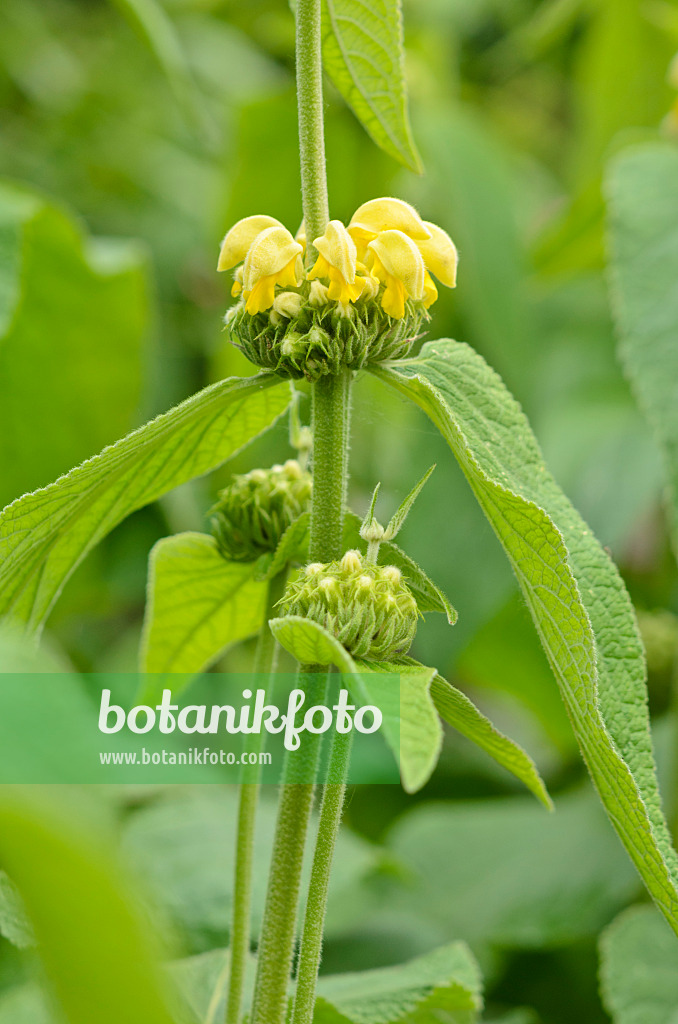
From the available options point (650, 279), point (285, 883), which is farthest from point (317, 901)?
point (650, 279)

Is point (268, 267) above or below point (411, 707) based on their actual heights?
above

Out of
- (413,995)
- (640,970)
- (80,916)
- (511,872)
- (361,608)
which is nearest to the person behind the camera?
(80,916)

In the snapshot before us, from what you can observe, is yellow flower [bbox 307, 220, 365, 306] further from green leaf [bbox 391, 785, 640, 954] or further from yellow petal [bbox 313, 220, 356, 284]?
green leaf [bbox 391, 785, 640, 954]

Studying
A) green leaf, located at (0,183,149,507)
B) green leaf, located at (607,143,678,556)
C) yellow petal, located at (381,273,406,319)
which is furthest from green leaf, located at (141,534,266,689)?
green leaf, located at (0,183,149,507)

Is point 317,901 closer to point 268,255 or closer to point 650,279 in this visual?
point 268,255

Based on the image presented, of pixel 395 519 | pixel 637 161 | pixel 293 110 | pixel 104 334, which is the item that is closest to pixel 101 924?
pixel 395 519

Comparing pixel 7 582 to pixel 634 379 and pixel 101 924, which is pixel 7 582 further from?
pixel 634 379

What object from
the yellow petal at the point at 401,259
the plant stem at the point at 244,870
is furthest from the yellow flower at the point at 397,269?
the plant stem at the point at 244,870
